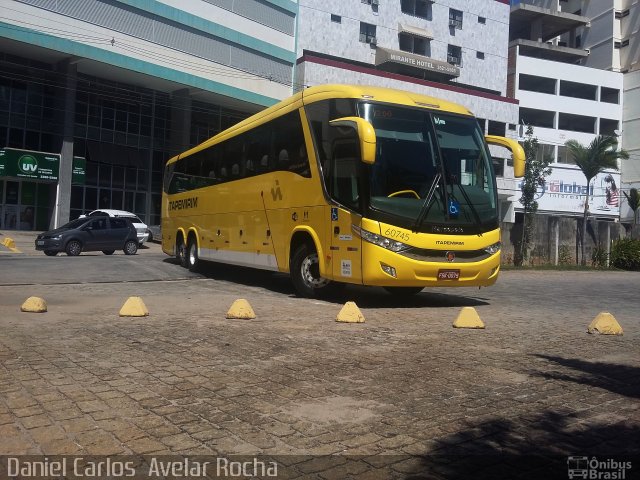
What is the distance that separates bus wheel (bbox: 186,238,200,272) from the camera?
56.4ft

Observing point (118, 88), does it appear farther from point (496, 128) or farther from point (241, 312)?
point (241, 312)

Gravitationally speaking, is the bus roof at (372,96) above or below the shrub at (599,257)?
above

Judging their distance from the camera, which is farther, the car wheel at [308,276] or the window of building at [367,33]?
the window of building at [367,33]

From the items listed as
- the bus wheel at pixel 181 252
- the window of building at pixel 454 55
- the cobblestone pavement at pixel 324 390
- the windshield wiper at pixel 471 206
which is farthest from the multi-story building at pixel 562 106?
the cobblestone pavement at pixel 324 390

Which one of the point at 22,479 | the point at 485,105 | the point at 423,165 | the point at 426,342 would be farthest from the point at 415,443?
the point at 485,105

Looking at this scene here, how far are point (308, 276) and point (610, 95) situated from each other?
189 ft

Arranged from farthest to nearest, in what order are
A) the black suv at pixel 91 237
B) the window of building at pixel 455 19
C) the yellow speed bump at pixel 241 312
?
the window of building at pixel 455 19 → the black suv at pixel 91 237 → the yellow speed bump at pixel 241 312

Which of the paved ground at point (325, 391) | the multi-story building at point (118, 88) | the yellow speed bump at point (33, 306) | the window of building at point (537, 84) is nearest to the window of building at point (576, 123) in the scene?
the window of building at point (537, 84)

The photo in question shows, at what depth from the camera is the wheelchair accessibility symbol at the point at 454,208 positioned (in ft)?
32.8

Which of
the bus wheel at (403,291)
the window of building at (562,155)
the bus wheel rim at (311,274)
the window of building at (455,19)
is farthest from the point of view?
the window of building at (562,155)

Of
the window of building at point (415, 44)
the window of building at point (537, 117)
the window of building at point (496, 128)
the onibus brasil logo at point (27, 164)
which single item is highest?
the window of building at point (415, 44)

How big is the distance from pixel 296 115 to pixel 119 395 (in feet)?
26.1

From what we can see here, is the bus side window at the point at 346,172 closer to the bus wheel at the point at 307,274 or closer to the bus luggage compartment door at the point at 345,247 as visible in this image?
the bus luggage compartment door at the point at 345,247

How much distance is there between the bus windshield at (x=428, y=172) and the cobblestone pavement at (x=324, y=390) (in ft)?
6.14
